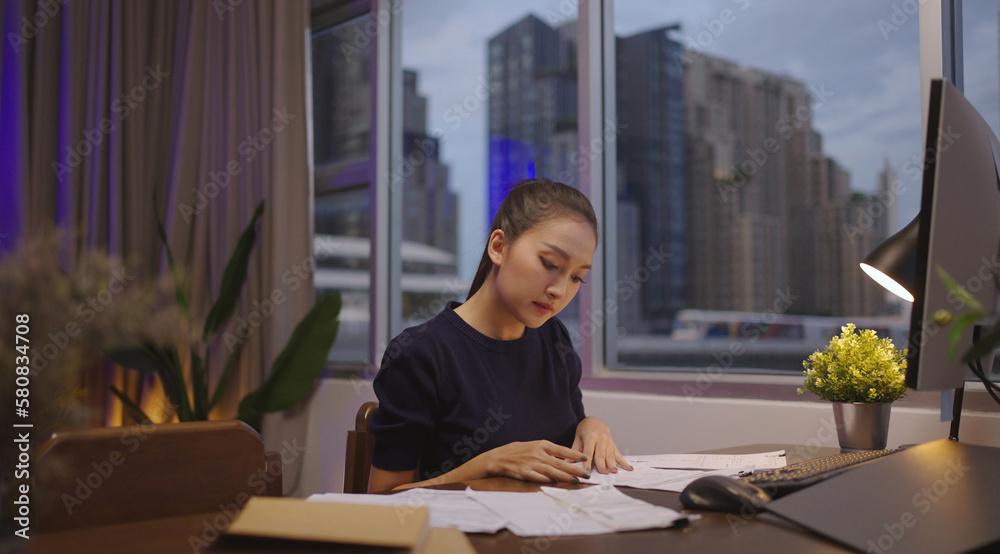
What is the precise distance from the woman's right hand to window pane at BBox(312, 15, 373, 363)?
2127 mm

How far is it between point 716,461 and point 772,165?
3582 millimetres

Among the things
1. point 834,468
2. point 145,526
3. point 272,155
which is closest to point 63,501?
point 145,526

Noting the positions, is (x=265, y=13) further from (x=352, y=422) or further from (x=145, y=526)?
(x=145, y=526)

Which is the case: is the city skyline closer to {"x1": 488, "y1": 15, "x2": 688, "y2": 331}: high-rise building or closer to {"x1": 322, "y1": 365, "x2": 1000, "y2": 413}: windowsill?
{"x1": 488, "y1": 15, "x2": 688, "y2": 331}: high-rise building

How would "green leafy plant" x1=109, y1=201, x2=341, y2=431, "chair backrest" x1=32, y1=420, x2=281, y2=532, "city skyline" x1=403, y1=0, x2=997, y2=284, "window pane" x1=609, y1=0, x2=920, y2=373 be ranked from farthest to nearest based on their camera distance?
"green leafy plant" x1=109, y1=201, x2=341, y2=431
"city skyline" x1=403, y1=0, x2=997, y2=284
"window pane" x1=609, y1=0, x2=920, y2=373
"chair backrest" x1=32, y1=420, x2=281, y2=532

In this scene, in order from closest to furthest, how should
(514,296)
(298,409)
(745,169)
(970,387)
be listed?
(514,296)
(970,387)
(745,169)
(298,409)

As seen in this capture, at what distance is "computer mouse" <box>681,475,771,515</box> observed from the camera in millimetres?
846

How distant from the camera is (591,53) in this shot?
2479 mm

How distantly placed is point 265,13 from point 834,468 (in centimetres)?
293

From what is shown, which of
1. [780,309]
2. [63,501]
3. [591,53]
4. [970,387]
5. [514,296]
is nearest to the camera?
[63,501]

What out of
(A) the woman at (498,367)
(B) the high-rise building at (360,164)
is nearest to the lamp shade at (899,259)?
(A) the woman at (498,367)

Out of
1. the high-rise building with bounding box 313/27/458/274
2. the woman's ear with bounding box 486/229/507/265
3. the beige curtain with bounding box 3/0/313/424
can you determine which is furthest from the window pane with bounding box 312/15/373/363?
the woman's ear with bounding box 486/229/507/265

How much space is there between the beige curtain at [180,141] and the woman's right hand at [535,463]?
6.66ft

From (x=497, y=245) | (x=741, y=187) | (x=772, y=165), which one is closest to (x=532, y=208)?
(x=497, y=245)
